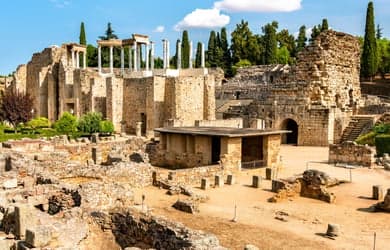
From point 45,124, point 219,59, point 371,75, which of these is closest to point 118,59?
point 219,59

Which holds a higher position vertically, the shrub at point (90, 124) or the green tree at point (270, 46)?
the green tree at point (270, 46)

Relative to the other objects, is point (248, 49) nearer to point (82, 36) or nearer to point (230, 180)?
point (82, 36)

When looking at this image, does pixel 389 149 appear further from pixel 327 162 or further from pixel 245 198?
pixel 245 198

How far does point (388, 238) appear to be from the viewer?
38.5 ft

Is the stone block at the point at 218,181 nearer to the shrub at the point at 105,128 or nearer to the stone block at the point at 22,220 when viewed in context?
→ the stone block at the point at 22,220

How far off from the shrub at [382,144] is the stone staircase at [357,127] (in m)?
5.63

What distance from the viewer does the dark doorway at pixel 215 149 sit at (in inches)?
926

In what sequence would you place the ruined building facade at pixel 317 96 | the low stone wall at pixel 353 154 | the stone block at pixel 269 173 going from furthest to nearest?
the ruined building facade at pixel 317 96
the low stone wall at pixel 353 154
the stone block at pixel 269 173

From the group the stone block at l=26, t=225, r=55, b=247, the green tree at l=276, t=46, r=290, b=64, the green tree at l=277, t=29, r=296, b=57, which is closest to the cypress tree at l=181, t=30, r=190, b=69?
the green tree at l=276, t=46, r=290, b=64

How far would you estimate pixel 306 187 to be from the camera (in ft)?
56.0

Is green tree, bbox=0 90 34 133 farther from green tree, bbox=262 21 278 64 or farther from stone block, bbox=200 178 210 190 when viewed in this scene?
green tree, bbox=262 21 278 64

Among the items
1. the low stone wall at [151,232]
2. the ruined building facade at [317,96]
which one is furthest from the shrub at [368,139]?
the low stone wall at [151,232]

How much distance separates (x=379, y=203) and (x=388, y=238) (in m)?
3.22

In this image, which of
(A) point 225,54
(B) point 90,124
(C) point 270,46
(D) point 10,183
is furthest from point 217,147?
(A) point 225,54
